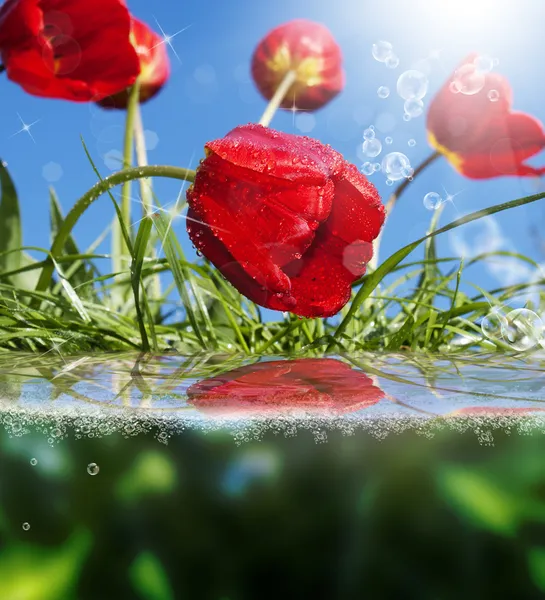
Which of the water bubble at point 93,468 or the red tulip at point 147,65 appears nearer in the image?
the water bubble at point 93,468

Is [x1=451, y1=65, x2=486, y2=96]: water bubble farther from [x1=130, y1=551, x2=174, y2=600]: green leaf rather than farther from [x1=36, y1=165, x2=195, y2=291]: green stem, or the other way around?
[x1=130, y1=551, x2=174, y2=600]: green leaf

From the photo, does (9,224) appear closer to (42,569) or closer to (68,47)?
(68,47)

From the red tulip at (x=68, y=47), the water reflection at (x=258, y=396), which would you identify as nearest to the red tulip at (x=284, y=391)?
the water reflection at (x=258, y=396)

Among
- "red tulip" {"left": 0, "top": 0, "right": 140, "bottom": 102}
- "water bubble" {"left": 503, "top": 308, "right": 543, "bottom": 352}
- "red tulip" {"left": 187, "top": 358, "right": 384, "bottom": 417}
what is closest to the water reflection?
"red tulip" {"left": 187, "top": 358, "right": 384, "bottom": 417}

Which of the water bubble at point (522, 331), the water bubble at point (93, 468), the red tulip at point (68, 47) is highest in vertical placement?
the red tulip at point (68, 47)

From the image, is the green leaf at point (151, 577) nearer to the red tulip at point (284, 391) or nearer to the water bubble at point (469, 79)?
the red tulip at point (284, 391)

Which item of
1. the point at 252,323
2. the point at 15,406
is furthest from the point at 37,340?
the point at 15,406

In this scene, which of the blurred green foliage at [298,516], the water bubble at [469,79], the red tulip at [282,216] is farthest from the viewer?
the water bubble at [469,79]

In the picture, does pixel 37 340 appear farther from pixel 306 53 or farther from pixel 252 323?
pixel 306 53
